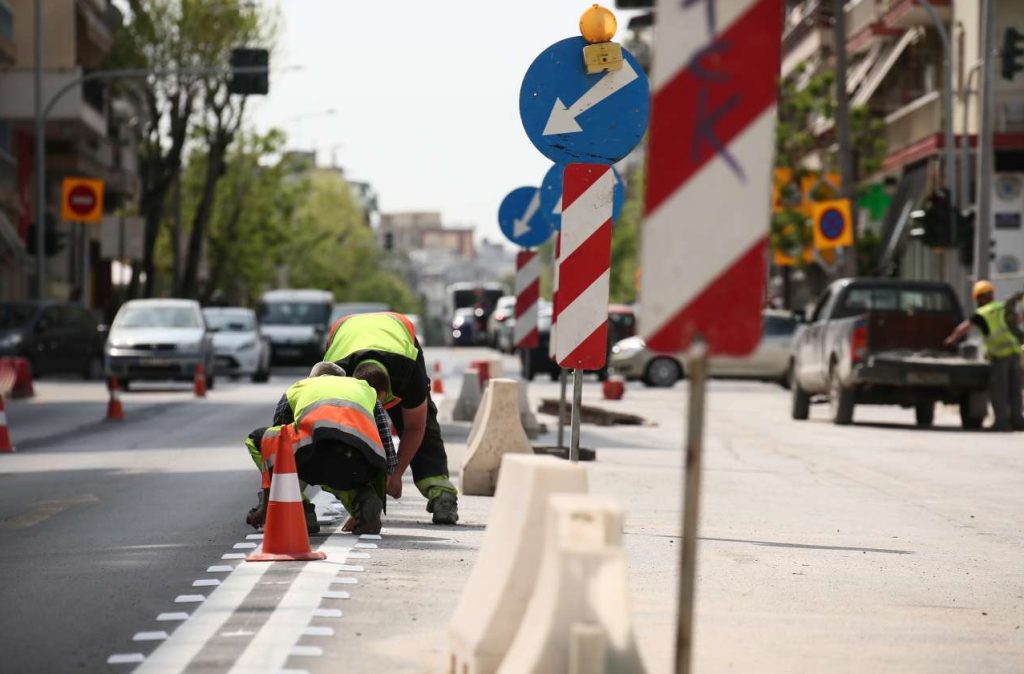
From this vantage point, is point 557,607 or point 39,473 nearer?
point 557,607

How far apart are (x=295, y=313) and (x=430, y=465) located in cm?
4340

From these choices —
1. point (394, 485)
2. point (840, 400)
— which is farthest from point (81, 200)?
point (394, 485)

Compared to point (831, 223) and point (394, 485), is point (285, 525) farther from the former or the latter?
point (831, 223)

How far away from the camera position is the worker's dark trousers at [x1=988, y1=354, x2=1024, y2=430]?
26.2 meters

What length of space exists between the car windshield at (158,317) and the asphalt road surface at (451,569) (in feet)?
62.5

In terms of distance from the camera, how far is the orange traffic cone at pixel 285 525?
10445 mm

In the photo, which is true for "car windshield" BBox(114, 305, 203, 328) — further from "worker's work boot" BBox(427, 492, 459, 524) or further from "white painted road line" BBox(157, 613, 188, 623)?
"white painted road line" BBox(157, 613, 188, 623)

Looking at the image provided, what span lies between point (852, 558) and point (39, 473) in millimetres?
8092

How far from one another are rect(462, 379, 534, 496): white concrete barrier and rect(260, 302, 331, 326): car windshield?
40.4 m

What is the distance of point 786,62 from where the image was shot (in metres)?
80.2

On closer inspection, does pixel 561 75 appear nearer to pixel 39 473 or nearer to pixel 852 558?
pixel 852 558

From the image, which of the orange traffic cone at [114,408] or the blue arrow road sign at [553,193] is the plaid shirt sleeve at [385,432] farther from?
the orange traffic cone at [114,408]

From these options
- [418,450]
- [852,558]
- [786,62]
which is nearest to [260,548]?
[418,450]

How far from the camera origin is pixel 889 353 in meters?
26.8
